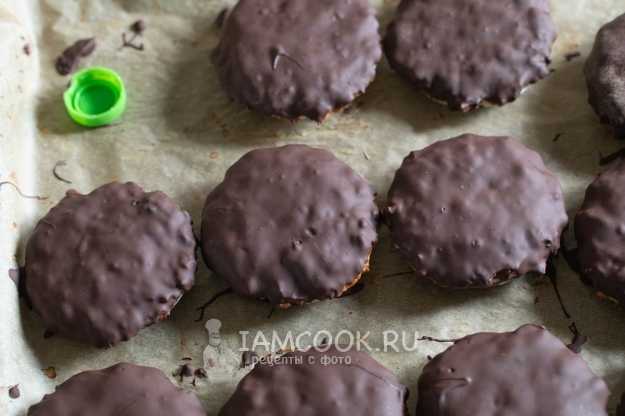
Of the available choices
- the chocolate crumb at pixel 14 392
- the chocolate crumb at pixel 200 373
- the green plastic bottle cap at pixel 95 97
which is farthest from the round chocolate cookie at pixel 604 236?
the chocolate crumb at pixel 14 392

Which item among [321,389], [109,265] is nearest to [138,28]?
[109,265]

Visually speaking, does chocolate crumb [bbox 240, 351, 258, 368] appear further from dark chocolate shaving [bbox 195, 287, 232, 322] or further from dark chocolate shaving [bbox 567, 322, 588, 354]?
dark chocolate shaving [bbox 567, 322, 588, 354]

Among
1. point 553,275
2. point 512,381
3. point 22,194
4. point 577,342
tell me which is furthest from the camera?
point 22,194

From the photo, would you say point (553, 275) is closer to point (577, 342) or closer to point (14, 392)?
point (577, 342)

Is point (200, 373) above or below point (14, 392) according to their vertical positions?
below

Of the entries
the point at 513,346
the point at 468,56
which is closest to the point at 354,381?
the point at 513,346

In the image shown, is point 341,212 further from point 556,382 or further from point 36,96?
point 36,96
